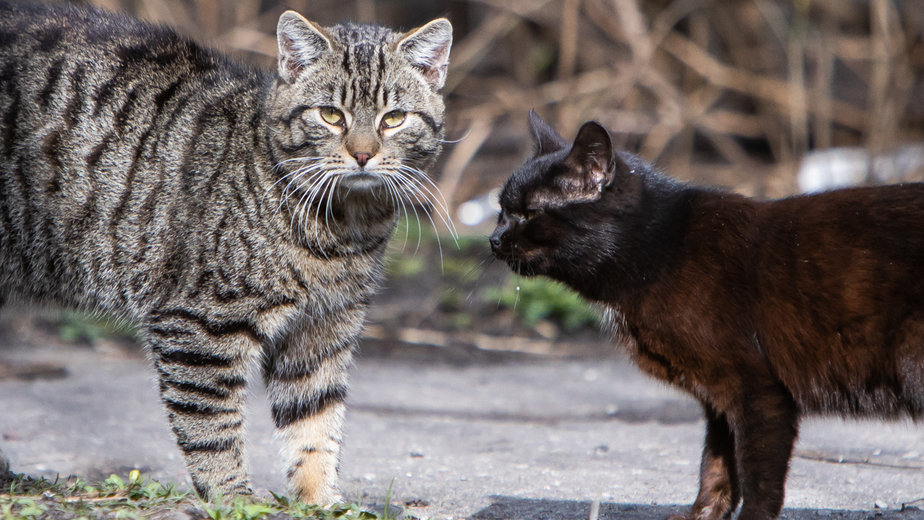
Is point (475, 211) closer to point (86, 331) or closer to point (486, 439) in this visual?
point (86, 331)

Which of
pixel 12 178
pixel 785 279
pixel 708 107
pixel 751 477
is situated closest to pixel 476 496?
pixel 751 477

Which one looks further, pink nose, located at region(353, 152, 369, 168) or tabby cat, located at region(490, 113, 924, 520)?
pink nose, located at region(353, 152, 369, 168)

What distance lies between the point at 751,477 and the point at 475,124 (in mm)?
6450

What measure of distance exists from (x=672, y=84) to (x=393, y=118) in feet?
20.7

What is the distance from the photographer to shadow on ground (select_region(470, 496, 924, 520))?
372cm

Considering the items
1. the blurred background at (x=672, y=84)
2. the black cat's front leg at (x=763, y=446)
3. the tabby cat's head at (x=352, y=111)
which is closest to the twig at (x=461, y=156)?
the blurred background at (x=672, y=84)

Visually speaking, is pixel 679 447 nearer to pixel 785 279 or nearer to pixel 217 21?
pixel 785 279

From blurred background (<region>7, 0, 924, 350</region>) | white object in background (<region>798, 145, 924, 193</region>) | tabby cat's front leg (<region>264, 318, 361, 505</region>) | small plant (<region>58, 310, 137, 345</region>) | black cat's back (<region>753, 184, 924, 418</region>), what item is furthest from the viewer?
blurred background (<region>7, 0, 924, 350</region>)

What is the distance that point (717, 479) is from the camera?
12.0 ft

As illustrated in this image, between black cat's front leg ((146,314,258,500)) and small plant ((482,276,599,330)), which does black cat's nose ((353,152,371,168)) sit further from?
small plant ((482,276,599,330))

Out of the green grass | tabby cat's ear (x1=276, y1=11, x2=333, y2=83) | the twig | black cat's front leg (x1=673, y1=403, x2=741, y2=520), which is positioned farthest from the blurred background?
the green grass

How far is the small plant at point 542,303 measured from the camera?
23.9 feet

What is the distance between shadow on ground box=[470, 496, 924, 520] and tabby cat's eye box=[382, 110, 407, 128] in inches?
59.5

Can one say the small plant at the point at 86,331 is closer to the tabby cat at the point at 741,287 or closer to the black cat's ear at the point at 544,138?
the black cat's ear at the point at 544,138
